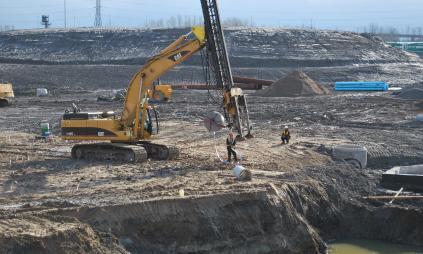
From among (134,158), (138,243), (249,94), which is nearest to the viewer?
(138,243)

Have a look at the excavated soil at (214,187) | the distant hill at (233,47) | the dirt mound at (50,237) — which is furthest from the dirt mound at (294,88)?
the dirt mound at (50,237)

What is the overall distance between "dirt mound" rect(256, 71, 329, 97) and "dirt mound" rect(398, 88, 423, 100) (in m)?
5.77

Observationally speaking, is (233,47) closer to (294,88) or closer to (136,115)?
(294,88)

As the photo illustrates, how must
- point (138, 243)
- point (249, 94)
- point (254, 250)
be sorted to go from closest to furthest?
point (138, 243) → point (254, 250) → point (249, 94)

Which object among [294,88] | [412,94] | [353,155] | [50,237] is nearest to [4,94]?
[294,88]

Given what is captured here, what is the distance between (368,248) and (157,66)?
7478 mm

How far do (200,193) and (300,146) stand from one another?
802cm

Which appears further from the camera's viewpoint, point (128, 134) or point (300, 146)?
point (300, 146)

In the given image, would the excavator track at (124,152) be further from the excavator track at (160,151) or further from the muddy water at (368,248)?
the muddy water at (368,248)

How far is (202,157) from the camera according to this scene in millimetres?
19109

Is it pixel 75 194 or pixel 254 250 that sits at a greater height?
pixel 75 194

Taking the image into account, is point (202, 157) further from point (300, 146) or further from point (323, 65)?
point (323, 65)

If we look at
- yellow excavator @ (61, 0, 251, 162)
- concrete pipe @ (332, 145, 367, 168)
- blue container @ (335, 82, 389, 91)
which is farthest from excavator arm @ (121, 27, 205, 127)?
blue container @ (335, 82, 389, 91)

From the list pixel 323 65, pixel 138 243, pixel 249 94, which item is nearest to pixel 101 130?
pixel 138 243
